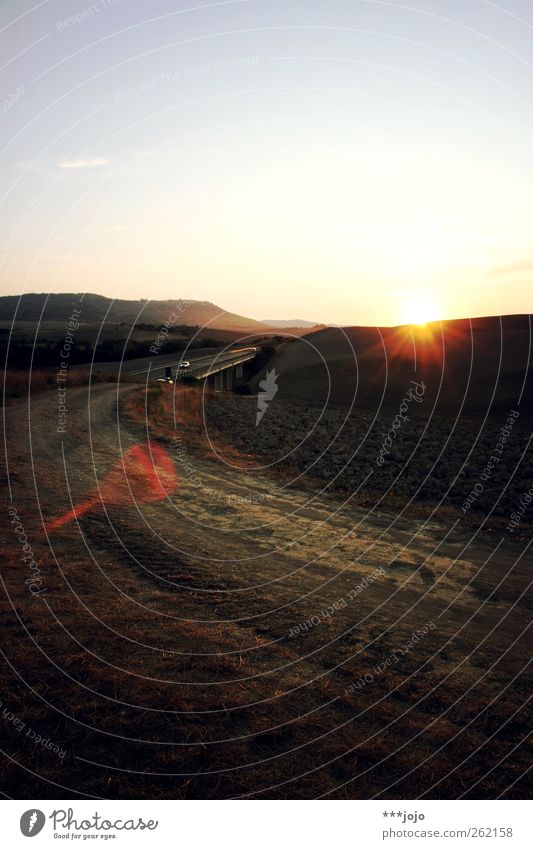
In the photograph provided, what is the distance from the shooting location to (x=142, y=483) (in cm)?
1856

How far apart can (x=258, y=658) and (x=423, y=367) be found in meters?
72.0

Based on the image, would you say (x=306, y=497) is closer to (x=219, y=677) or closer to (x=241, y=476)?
(x=241, y=476)

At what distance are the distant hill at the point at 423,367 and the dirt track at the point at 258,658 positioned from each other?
38.2 m

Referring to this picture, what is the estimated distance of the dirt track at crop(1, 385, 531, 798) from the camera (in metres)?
6.23

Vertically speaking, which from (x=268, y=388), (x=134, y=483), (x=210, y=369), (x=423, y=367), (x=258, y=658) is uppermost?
(x=423, y=367)

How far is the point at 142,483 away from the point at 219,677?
37.5 ft

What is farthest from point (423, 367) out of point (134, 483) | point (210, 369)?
point (134, 483)

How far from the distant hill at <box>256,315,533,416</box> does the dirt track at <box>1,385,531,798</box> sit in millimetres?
38166

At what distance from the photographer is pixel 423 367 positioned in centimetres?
7575

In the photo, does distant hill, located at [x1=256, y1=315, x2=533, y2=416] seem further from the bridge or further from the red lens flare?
the red lens flare

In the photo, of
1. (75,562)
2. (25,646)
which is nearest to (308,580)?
(75,562)

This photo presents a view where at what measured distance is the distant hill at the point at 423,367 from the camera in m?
56.0
